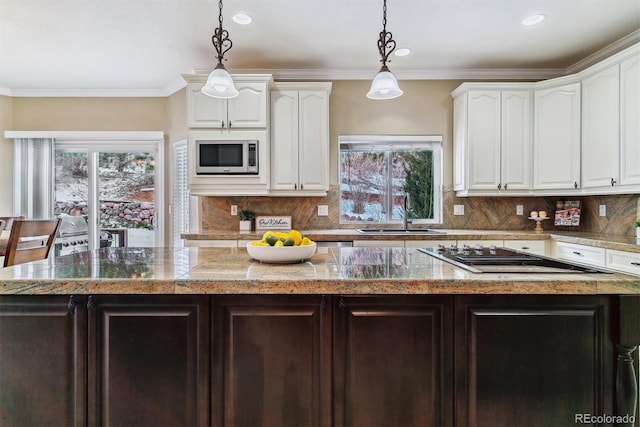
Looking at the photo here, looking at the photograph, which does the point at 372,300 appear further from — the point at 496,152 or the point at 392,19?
the point at 496,152

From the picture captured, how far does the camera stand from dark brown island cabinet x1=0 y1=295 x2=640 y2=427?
126 centimetres

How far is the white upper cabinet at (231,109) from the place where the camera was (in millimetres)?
3270

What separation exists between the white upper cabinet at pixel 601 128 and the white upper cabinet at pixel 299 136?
2402 mm

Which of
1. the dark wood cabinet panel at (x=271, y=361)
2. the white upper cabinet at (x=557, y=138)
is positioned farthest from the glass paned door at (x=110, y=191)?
the white upper cabinet at (x=557, y=138)

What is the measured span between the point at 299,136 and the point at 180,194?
1.77 m

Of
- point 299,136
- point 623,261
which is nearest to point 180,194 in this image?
point 299,136

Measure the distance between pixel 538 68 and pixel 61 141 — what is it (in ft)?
18.9

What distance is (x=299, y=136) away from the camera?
3.39 metres

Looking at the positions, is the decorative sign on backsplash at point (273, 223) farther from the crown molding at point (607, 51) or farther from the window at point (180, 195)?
the crown molding at point (607, 51)

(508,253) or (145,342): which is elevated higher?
(508,253)

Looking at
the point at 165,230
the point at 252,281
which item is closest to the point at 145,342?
the point at 252,281

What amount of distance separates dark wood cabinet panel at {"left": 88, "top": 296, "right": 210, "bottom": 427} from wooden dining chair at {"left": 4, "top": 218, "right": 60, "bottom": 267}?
1.45 meters

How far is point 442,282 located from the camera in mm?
1197

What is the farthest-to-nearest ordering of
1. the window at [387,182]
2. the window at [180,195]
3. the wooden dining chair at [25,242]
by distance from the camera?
1. the window at [180,195]
2. the window at [387,182]
3. the wooden dining chair at [25,242]
